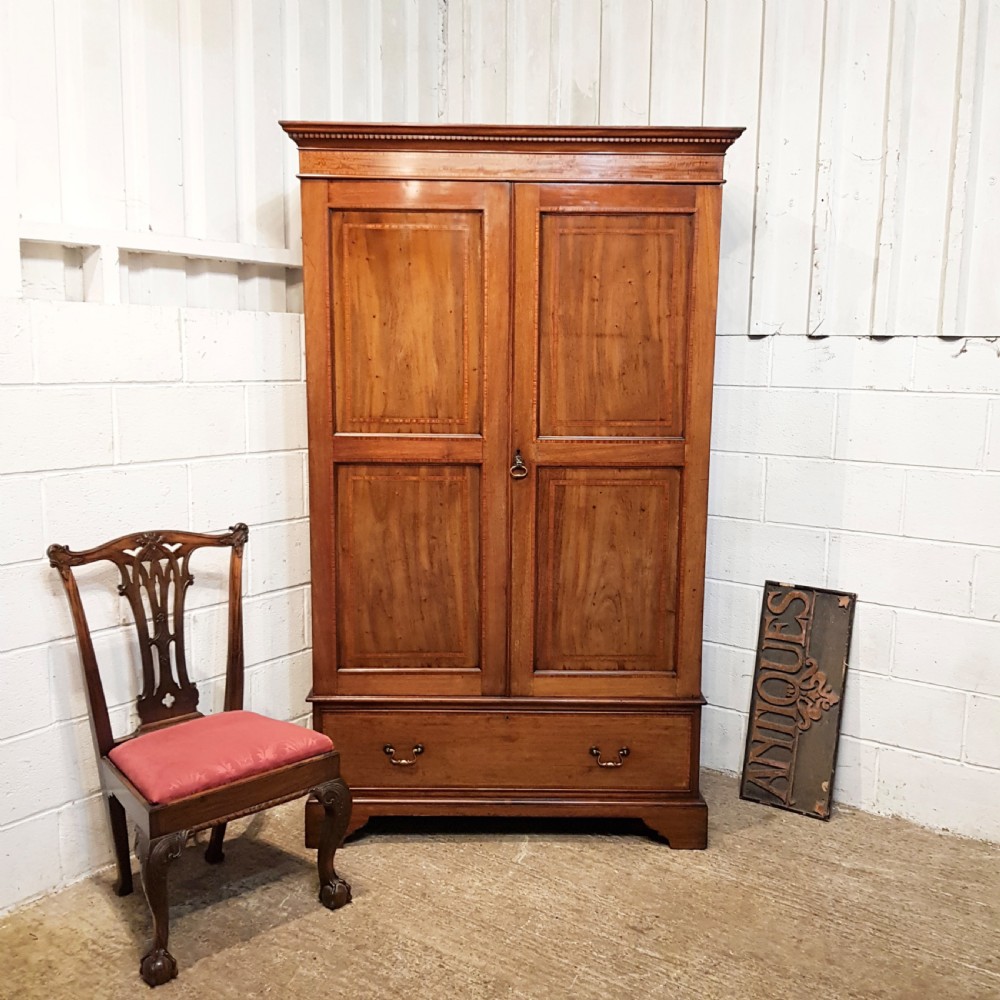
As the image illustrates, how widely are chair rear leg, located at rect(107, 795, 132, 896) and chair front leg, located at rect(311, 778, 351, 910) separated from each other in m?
0.49

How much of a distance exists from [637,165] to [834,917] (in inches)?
76.9

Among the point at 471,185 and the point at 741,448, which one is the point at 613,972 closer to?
the point at 741,448

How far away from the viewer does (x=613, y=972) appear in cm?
216

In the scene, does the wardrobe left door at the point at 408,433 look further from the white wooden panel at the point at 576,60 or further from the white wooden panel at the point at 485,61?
the white wooden panel at the point at 485,61

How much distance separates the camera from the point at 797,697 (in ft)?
9.96

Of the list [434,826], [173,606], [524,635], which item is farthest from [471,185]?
[434,826]

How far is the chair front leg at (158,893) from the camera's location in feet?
6.86

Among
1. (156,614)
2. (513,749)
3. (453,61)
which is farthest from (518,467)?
(453,61)

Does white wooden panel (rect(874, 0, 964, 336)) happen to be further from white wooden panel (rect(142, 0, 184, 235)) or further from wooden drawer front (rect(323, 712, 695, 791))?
white wooden panel (rect(142, 0, 184, 235))

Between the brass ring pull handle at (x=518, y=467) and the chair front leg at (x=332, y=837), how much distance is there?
35.4 inches

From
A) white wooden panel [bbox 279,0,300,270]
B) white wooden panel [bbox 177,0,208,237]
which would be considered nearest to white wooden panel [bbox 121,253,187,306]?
white wooden panel [bbox 177,0,208,237]

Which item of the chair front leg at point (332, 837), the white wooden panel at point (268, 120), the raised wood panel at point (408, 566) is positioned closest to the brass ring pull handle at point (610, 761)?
the raised wood panel at point (408, 566)

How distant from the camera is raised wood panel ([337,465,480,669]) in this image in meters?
2.62

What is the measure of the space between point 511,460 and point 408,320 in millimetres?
459
